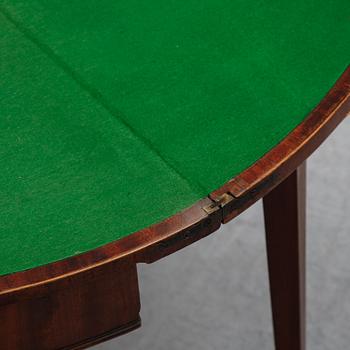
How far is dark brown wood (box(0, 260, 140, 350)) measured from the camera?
118 centimetres

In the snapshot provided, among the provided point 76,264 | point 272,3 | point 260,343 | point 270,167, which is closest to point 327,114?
point 270,167

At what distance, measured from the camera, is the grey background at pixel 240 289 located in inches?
77.8

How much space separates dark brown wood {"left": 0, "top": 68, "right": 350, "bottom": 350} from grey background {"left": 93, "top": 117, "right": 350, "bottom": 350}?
74cm

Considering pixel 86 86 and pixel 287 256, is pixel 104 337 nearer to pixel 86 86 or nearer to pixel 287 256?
pixel 86 86

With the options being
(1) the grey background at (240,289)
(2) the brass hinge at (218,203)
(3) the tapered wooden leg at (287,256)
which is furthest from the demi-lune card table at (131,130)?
(1) the grey background at (240,289)

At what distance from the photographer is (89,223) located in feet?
3.79

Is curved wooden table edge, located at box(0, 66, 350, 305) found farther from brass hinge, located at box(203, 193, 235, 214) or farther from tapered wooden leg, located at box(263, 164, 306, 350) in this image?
tapered wooden leg, located at box(263, 164, 306, 350)

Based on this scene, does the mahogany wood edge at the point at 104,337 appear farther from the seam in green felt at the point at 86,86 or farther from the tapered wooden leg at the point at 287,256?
the tapered wooden leg at the point at 287,256

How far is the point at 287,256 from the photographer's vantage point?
5.53 ft

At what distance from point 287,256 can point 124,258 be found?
62 cm

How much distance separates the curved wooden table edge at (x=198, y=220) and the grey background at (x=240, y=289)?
794 millimetres

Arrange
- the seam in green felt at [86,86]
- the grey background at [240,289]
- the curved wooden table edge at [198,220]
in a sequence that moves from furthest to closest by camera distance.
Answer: the grey background at [240,289] → the seam in green felt at [86,86] → the curved wooden table edge at [198,220]

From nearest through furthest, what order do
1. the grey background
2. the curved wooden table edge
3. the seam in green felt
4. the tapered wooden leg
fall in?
the curved wooden table edge < the seam in green felt < the tapered wooden leg < the grey background

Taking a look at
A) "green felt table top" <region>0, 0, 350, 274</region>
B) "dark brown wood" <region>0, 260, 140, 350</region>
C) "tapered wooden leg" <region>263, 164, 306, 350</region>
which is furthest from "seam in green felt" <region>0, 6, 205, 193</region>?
"tapered wooden leg" <region>263, 164, 306, 350</region>
